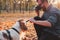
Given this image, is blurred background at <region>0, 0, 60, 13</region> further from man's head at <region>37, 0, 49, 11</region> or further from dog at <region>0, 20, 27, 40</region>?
man's head at <region>37, 0, 49, 11</region>

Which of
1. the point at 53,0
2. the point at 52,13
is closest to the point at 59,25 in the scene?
the point at 52,13

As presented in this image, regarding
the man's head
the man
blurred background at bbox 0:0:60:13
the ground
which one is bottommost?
the ground

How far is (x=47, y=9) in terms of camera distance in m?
2.23

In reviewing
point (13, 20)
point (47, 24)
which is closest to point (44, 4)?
point (47, 24)

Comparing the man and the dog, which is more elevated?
the man

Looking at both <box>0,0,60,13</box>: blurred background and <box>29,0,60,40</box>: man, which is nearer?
<box>29,0,60,40</box>: man

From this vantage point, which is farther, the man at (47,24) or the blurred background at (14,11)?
the blurred background at (14,11)

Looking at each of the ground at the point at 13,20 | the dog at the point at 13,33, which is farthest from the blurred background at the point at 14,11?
the dog at the point at 13,33

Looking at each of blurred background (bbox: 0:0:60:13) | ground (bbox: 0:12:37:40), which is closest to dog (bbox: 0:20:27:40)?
ground (bbox: 0:12:37:40)

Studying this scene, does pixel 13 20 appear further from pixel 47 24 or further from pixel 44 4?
pixel 47 24

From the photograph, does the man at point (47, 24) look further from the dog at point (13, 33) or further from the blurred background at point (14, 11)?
the blurred background at point (14, 11)

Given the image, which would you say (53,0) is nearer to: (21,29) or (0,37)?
(21,29)

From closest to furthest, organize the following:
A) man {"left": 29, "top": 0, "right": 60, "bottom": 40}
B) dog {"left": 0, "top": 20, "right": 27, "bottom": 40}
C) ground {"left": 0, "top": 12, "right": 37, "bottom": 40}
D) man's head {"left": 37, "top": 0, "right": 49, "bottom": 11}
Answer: man {"left": 29, "top": 0, "right": 60, "bottom": 40}, man's head {"left": 37, "top": 0, "right": 49, "bottom": 11}, dog {"left": 0, "top": 20, "right": 27, "bottom": 40}, ground {"left": 0, "top": 12, "right": 37, "bottom": 40}

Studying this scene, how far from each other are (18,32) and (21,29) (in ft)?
0.41
